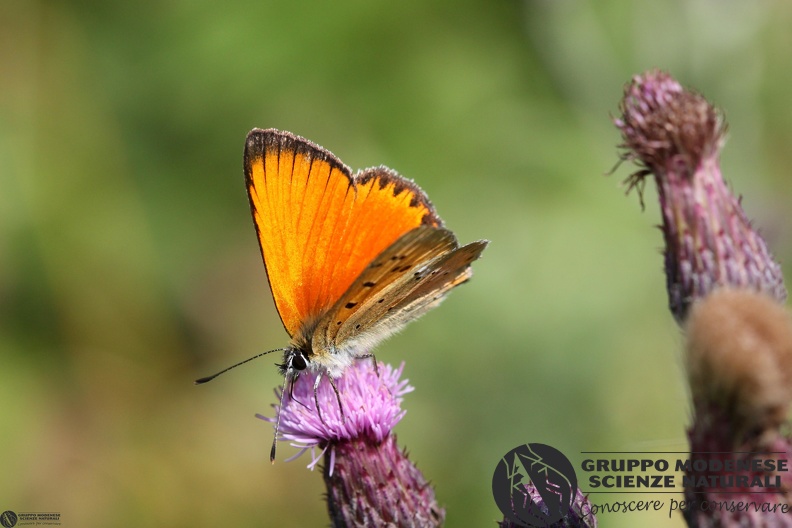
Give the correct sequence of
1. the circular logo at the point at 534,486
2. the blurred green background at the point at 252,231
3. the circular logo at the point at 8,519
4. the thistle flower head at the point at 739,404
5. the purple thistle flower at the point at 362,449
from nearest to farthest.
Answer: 1. the thistle flower head at the point at 739,404
2. the circular logo at the point at 534,486
3. the purple thistle flower at the point at 362,449
4. the circular logo at the point at 8,519
5. the blurred green background at the point at 252,231

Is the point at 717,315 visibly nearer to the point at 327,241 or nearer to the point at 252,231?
the point at 327,241

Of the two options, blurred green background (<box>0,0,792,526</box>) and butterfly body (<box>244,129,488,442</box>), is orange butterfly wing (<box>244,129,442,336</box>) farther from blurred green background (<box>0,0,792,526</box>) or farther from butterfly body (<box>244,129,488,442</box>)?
blurred green background (<box>0,0,792,526</box>)

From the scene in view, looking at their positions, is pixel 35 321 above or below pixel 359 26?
below

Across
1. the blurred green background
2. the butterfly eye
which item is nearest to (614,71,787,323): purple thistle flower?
the butterfly eye

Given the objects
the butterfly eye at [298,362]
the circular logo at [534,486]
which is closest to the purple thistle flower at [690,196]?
the circular logo at [534,486]

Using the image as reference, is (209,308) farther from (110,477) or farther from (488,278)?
(488,278)

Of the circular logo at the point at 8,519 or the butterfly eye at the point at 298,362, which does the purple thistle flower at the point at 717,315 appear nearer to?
the butterfly eye at the point at 298,362

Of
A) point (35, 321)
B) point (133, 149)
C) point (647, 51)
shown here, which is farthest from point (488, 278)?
point (35, 321)
